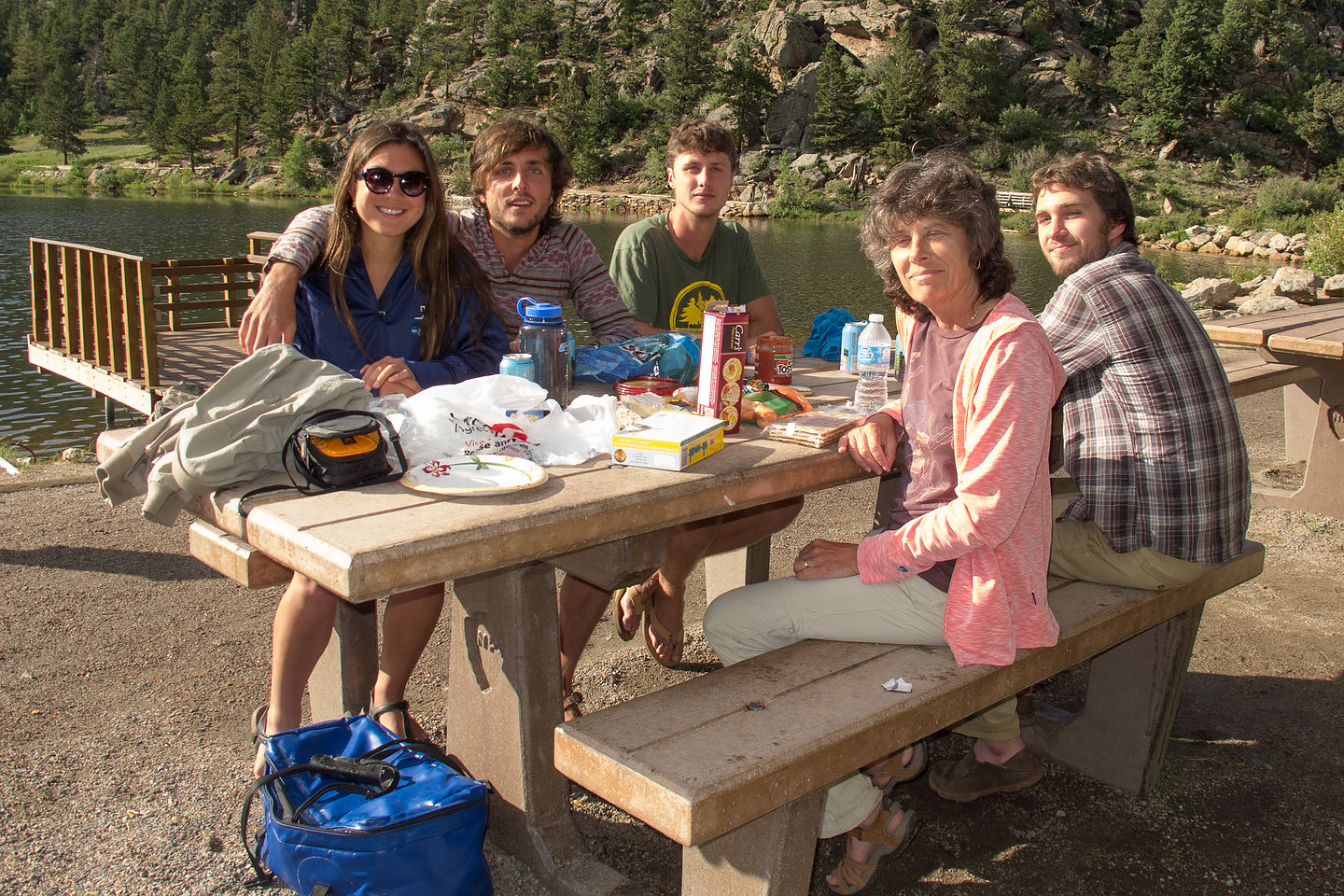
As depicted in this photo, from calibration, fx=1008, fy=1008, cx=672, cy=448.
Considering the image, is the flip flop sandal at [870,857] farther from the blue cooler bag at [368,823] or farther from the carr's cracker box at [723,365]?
the carr's cracker box at [723,365]

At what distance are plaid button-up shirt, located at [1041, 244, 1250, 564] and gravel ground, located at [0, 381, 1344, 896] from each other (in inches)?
27.9

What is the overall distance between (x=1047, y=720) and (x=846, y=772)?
138 cm

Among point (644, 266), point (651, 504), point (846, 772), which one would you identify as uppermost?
point (644, 266)

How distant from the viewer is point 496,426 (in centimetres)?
210

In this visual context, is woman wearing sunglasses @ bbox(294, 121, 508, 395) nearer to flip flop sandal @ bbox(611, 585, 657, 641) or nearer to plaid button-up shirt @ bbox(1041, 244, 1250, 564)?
flip flop sandal @ bbox(611, 585, 657, 641)

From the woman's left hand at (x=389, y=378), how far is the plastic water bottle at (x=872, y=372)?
3.89ft

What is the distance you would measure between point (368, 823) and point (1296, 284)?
14.5 meters

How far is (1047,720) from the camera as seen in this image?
291 centimetres

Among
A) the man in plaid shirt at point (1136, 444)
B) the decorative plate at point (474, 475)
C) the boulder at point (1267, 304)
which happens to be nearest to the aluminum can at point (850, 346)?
the man in plaid shirt at point (1136, 444)

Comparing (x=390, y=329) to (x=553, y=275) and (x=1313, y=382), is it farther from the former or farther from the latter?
(x=1313, y=382)

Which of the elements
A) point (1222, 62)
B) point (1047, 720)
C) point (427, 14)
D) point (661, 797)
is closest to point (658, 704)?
point (661, 797)

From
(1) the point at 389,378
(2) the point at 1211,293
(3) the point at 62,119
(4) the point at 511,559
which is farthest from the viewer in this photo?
(3) the point at 62,119

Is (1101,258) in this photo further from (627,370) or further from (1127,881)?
(1127,881)

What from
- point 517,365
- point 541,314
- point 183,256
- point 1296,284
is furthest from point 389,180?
point 183,256
